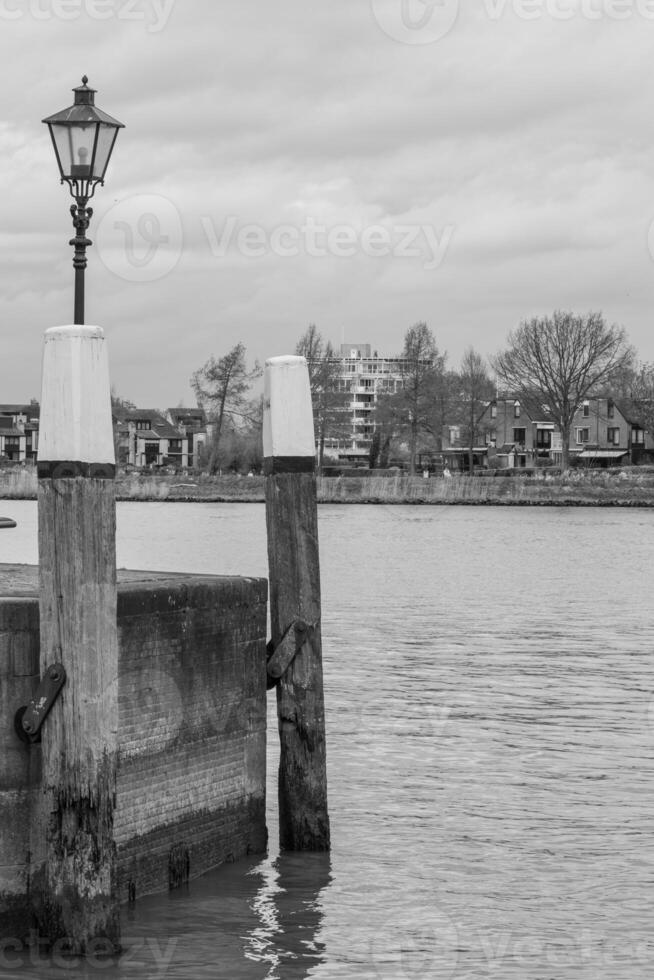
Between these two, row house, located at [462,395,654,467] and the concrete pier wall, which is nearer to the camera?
the concrete pier wall

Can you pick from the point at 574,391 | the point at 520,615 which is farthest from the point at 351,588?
the point at 574,391

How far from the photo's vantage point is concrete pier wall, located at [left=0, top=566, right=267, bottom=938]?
26.1 feet

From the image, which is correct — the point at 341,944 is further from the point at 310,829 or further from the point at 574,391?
the point at 574,391

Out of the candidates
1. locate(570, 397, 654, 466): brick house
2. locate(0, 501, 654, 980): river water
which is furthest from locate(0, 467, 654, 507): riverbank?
locate(0, 501, 654, 980): river water

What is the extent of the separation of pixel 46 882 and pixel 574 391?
4393 inches

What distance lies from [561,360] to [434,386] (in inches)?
423

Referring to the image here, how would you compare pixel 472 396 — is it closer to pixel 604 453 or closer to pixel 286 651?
pixel 604 453

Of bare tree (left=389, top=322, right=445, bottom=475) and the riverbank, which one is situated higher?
bare tree (left=389, top=322, right=445, bottom=475)

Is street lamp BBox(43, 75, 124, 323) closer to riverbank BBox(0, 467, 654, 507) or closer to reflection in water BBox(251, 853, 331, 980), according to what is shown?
reflection in water BBox(251, 853, 331, 980)

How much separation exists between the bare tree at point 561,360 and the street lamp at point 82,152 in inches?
4161

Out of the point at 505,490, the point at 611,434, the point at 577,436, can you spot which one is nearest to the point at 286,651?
the point at 505,490

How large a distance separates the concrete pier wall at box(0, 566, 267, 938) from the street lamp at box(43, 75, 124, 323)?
2780 mm

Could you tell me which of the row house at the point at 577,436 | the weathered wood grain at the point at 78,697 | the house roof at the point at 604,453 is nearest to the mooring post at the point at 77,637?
the weathered wood grain at the point at 78,697

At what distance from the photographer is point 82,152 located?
38.0 ft
